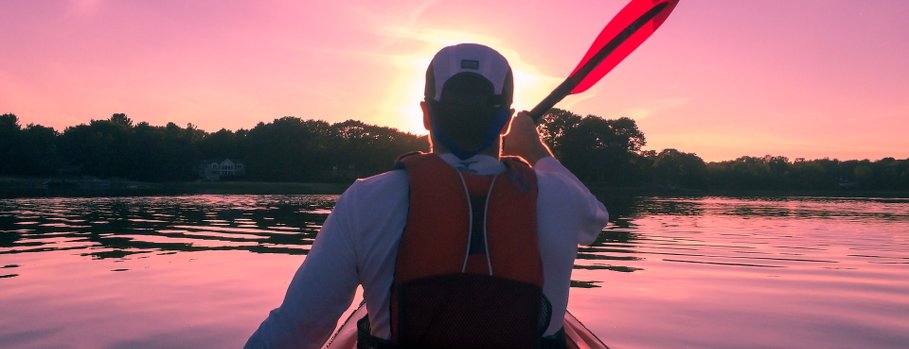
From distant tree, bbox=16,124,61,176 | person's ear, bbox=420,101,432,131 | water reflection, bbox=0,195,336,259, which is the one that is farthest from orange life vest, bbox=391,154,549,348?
distant tree, bbox=16,124,61,176

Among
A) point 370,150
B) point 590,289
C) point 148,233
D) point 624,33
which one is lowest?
point 590,289

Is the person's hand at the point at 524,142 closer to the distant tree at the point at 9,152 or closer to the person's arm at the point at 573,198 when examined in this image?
the person's arm at the point at 573,198

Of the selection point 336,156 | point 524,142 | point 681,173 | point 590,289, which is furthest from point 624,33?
point 681,173

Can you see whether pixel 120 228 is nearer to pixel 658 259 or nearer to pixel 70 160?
pixel 658 259

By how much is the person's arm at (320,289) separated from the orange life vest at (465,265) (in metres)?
0.15

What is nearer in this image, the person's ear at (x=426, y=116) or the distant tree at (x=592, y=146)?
the person's ear at (x=426, y=116)

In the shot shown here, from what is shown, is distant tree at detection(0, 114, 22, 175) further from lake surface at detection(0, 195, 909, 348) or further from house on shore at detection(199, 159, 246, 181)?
lake surface at detection(0, 195, 909, 348)

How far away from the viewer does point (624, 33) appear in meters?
3.53

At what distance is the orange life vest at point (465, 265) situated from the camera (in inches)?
70.2

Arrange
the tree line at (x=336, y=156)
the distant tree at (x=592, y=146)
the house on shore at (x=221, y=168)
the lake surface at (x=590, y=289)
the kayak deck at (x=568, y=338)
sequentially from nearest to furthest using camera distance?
the kayak deck at (x=568, y=338), the lake surface at (x=590, y=289), the tree line at (x=336, y=156), the distant tree at (x=592, y=146), the house on shore at (x=221, y=168)

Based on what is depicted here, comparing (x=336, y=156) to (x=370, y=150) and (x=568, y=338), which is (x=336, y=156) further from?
(x=568, y=338)

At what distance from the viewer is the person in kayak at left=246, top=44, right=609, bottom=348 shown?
5.83 ft

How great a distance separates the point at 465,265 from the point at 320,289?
1.35ft

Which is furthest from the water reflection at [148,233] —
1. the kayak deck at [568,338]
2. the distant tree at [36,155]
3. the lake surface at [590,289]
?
the distant tree at [36,155]
